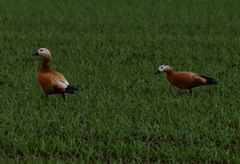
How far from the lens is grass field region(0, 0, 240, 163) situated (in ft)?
17.8

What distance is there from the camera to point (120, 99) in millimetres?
7695

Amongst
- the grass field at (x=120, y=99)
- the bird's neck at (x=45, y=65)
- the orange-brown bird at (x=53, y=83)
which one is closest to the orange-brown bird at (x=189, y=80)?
the grass field at (x=120, y=99)

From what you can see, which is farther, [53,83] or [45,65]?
[45,65]

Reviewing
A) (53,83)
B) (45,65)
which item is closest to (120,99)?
(53,83)

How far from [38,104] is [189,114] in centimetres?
207

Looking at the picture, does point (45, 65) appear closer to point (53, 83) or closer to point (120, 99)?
point (53, 83)

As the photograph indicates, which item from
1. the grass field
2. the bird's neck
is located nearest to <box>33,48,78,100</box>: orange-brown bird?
the bird's neck

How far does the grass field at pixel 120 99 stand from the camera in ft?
17.8

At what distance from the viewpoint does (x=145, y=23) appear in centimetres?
2027

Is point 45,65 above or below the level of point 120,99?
above

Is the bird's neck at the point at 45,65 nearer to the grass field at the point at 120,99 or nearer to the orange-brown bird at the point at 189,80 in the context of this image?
the grass field at the point at 120,99

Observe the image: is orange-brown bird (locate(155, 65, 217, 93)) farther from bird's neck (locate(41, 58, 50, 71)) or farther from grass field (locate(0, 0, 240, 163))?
bird's neck (locate(41, 58, 50, 71))

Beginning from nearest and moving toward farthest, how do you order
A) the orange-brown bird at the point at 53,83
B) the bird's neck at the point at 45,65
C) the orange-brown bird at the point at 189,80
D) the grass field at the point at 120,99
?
the grass field at the point at 120,99 → the orange-brown bird at the point at 53,83 → the bird's neck at the point at 45,65 → the orange-brown bird at the point at 189,80

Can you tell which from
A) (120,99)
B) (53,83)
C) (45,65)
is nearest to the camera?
(53,83)
